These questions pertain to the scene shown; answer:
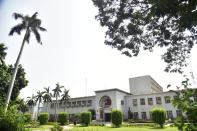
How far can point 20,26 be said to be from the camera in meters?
23.5

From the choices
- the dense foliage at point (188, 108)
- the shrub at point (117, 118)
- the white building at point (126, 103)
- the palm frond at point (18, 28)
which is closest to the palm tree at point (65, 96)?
the white building at point (126, 103)

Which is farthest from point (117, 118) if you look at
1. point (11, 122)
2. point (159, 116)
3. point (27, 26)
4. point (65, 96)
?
point (65, 96)

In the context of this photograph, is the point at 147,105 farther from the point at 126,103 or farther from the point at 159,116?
the point at 159,116

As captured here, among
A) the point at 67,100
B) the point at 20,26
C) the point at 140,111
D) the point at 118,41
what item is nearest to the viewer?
the point at 118,41

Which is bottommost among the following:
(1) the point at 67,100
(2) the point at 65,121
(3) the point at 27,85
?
(2) the point at 65,121

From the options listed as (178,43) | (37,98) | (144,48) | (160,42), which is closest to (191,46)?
(178,43)

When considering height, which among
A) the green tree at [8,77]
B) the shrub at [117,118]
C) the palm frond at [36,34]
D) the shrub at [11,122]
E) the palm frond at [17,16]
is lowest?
the shrub at [117,118]

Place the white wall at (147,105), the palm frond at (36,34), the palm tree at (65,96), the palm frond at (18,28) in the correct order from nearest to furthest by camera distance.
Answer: the palm frond at (18,28) → the palm frond at (36,34) → the white wall at (147,105) → the palm tree at (65,96)

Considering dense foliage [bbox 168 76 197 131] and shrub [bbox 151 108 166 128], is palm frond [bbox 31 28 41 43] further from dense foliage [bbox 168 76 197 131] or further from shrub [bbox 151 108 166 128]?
dense foliage [bbox 168 76 197 131]

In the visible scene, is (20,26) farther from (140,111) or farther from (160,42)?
(140,111)

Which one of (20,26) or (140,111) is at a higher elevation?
(20,26)

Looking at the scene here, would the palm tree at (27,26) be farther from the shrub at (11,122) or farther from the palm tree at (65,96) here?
the palm tree at (65,96)

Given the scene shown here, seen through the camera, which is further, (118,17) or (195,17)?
(118,17)

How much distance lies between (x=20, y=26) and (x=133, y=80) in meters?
46.1
